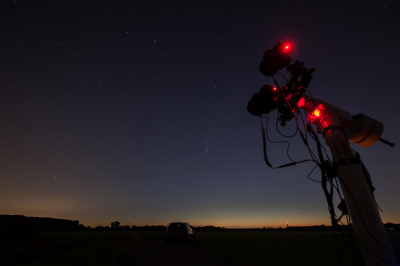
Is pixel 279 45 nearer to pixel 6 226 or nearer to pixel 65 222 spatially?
pixel 6 226

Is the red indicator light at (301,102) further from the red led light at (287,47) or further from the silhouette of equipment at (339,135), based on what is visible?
the red led light at (287,47)

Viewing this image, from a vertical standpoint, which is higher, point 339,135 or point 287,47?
point 287,47

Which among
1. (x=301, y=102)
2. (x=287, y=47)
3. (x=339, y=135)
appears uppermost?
(x=287, y=47)

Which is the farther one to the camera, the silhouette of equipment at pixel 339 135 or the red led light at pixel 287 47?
the red led light at pixel 287 47

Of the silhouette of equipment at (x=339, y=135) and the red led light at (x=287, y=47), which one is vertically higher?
the red led light at (x=287, y=47)

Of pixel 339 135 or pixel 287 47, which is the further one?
pixel 287 47

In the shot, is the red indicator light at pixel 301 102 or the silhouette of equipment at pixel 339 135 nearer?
the silhouette of equipment at pixel 339 135

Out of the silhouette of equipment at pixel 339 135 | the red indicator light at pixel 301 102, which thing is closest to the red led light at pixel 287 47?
the silhouette of equipment at pixel 339 135

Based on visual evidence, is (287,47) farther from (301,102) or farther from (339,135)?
(339,135)

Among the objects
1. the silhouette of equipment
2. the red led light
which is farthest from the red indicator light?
the red led light

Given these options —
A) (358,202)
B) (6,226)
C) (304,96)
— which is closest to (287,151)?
(304,96)

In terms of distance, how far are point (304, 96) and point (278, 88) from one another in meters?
0.48

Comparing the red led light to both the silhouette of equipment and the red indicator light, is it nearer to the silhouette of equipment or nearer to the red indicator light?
the silhouette of equipment

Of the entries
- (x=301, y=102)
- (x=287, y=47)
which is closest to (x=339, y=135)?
(x=301, y=102)
